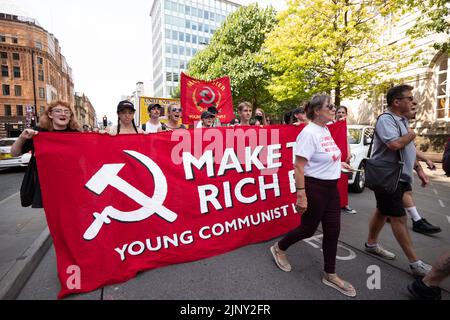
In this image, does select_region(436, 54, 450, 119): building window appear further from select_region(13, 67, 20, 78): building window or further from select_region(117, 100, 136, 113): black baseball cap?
select_region(13, 67, 20, 78): building window

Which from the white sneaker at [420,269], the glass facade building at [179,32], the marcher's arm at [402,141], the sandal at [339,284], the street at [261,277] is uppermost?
the glass facade building at [179,32]

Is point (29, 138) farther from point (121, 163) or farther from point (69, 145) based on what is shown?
point (121, 163)

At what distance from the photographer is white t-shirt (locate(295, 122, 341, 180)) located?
7.89 feet

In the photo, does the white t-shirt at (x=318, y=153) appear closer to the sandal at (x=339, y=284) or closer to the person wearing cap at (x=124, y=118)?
the sandal at (x=339, y=284)

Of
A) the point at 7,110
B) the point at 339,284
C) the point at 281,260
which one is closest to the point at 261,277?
the point at 281,260

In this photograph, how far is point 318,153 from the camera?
242 cm

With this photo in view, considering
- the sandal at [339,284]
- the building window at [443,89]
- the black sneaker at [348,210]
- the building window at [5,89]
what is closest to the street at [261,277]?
the sandal at [339,284]

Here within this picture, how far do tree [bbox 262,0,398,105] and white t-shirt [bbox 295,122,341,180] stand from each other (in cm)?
1020

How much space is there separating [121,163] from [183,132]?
0.78m

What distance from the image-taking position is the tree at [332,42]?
36.7 ft

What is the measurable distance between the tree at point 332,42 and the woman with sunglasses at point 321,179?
10.1 m

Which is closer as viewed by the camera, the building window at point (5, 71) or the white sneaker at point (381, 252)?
the white sneaker at point (381, 252)

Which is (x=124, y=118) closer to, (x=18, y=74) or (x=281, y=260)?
(x=281, y=260)
